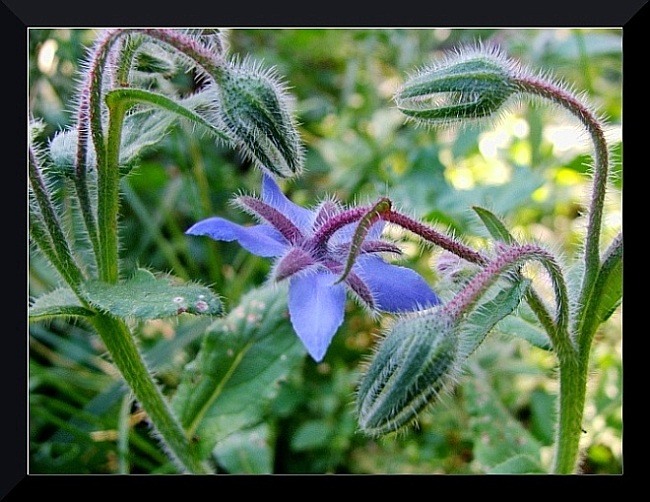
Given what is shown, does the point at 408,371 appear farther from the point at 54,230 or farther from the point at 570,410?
the point at 54,230

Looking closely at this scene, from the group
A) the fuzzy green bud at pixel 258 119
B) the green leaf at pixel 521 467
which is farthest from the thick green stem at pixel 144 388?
the green leaf at pixel 521 467

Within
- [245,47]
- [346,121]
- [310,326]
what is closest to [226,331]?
[310,326]

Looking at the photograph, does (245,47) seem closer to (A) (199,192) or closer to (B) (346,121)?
(B) (346,121)

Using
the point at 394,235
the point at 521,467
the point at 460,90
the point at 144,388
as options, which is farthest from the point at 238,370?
the point at 460,90

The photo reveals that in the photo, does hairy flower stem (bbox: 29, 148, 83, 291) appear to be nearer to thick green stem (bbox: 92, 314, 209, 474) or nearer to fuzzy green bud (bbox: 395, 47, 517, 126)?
thick green stem (bbox: 92, 314, 209, 474)

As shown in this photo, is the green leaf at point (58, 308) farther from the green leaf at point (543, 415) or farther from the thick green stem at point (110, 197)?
the green leaf at point (543, 415)
